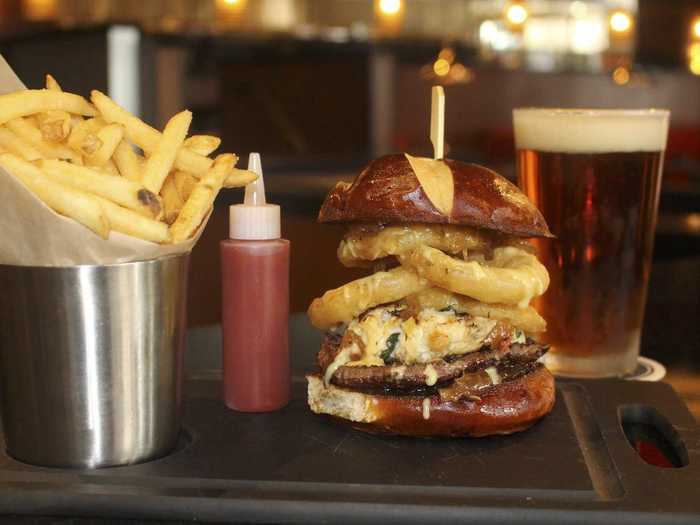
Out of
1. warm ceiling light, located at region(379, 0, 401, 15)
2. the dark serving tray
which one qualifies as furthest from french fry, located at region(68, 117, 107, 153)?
warm ceiling light, located at region(379, 0, 401, 15)

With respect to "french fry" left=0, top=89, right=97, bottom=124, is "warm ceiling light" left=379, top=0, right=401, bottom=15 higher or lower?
higher

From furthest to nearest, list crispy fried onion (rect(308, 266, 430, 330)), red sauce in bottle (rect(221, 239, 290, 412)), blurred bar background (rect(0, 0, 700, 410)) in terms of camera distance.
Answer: blurred bar background (rect(0, 0, 700, 410)), red sauce in bottle (rect(221, 239, 290, 412)), crispy fried onion (rect(308, 266, 430, 330))

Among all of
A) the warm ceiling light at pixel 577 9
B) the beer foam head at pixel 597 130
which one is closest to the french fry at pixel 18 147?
the beer foam head at pixel 597 130

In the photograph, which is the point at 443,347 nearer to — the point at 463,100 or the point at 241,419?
the point at 241,419

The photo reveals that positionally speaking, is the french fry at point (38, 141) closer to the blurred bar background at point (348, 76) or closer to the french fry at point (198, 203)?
the french fry at point (198, 203)

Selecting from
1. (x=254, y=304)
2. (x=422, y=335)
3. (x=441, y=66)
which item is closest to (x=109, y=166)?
(x=254, y=304)

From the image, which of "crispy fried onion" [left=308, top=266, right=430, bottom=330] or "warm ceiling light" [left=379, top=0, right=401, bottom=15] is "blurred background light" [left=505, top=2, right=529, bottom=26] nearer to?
"warm ceiling light" [left=379, top=0, right=401, bottom=15]
